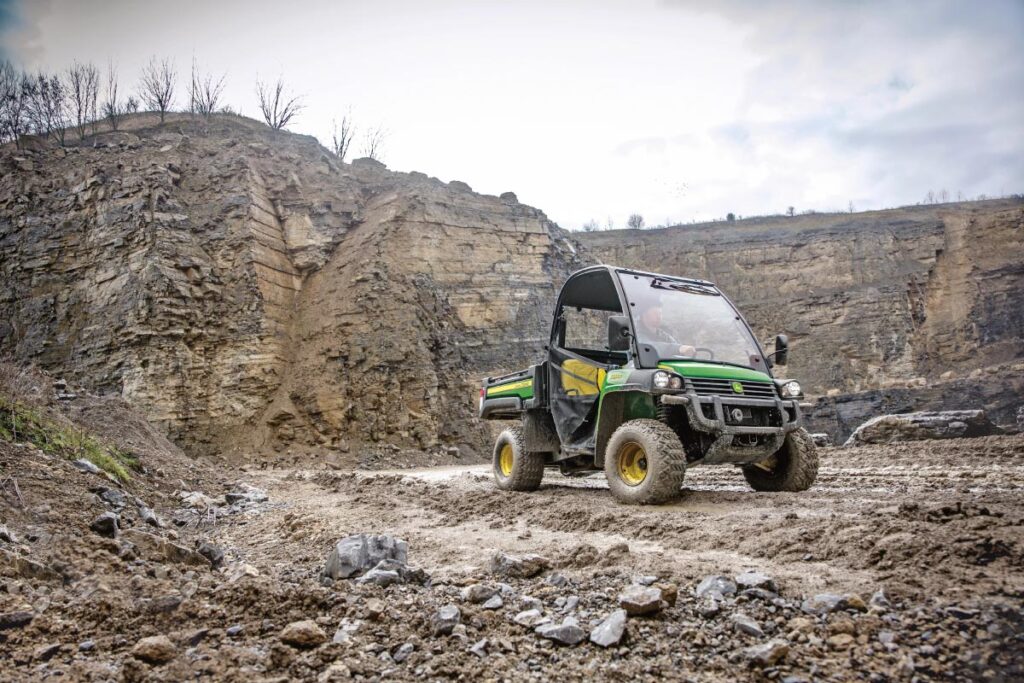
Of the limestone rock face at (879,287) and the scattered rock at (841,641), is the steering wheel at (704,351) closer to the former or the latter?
the scattered rock at (841,641)

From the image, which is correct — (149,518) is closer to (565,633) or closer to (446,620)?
(446,620)

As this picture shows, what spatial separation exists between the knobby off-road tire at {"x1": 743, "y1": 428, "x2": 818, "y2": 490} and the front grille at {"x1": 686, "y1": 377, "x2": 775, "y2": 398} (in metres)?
0.58

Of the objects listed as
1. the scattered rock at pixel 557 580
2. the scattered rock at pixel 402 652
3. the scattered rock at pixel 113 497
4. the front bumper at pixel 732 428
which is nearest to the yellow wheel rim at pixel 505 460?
the front bumper at pixel 732 428

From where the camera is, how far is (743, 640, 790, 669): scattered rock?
238 centimetres

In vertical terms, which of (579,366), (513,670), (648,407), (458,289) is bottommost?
(513,670)

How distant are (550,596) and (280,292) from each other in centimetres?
1843

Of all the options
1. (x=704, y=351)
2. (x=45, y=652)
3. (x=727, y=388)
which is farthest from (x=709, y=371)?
(x=45, y=652)

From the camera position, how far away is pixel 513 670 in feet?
8.38

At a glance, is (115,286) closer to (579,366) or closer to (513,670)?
(579,366)

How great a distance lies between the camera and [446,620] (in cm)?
296

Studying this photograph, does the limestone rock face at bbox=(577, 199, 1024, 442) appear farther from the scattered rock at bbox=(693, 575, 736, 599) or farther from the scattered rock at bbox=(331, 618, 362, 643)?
the scattered rock at bbox=(331, 618, 362, 643)

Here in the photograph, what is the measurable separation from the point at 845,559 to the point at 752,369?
3.46m

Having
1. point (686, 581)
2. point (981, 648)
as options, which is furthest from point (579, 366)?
point (981, 648)

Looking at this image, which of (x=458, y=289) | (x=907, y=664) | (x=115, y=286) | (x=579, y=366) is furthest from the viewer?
(x=458, y=289)
